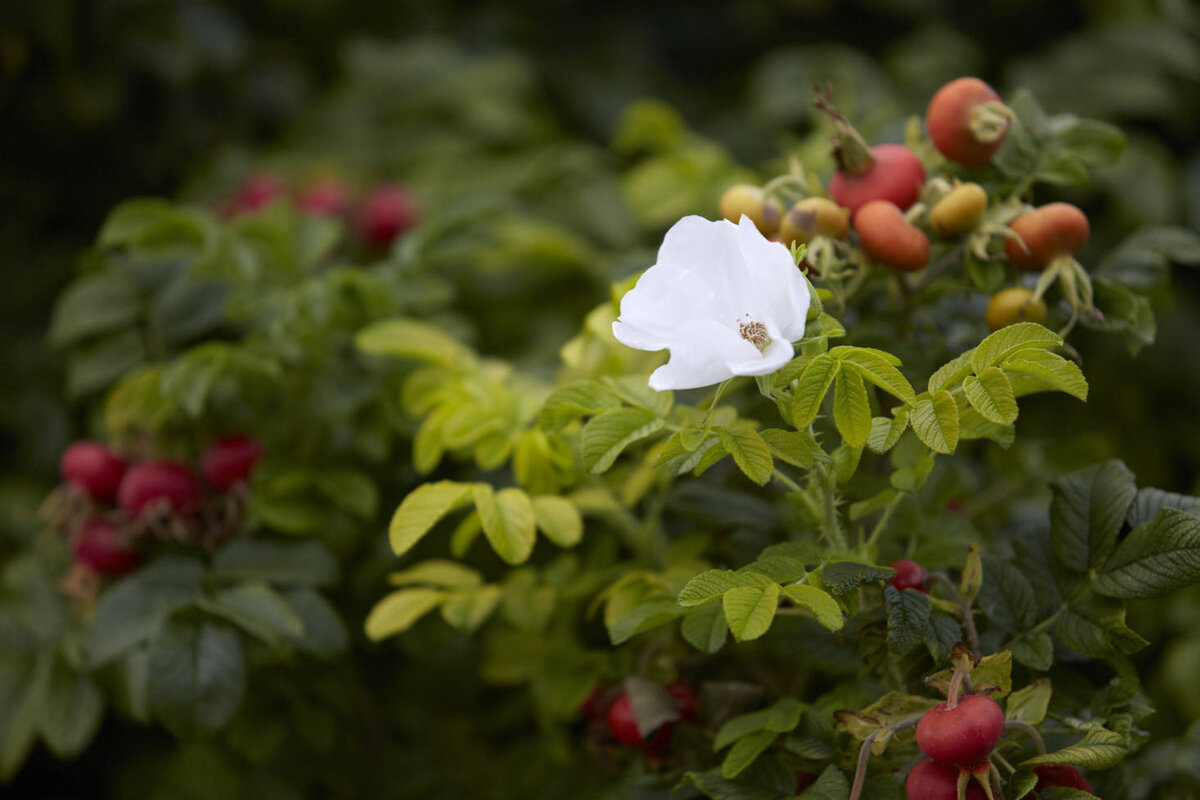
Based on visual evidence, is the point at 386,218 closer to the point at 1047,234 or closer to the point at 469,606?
the point at 469,606

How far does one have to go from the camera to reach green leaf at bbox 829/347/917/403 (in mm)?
514

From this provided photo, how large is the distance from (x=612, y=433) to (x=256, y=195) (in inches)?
39.3

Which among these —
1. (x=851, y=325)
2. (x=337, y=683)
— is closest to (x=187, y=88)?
(x=337, y=683)

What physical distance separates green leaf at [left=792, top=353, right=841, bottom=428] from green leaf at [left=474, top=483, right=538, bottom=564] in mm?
213

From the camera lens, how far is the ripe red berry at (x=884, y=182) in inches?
25.9

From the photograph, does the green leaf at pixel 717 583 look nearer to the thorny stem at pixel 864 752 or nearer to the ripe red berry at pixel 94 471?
the thorny stem at pixel 864 752

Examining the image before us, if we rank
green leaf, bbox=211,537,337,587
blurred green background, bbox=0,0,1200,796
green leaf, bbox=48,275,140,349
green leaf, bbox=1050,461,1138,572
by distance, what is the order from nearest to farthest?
green leaf, bbox=1050,461,1138,572 → green leaf, bbox=211,537,337,587 → green leaf, bbox=48,275,140,349 → blurred green background, bbox=0,0,1200,796

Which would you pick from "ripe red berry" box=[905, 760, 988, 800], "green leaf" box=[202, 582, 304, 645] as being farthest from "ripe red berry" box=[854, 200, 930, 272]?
"green leaf" box=[202, 582, 304, 645]

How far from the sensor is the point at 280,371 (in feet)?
2.90

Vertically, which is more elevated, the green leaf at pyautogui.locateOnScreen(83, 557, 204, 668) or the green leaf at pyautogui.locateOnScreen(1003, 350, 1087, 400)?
the green leaf at pyautogui.locateOnScreen(1003, 350, 1087, 400)

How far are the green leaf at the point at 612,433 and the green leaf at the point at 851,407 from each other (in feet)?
0.36

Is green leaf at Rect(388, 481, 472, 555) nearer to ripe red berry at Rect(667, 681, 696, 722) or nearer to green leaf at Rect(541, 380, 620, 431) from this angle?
green leaf at Rect(541, 380, 620, 431)

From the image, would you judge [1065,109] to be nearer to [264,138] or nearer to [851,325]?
[851,325]

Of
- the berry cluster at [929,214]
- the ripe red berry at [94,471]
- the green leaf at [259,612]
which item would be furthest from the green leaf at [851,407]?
the ripe red berry at [94,471]
